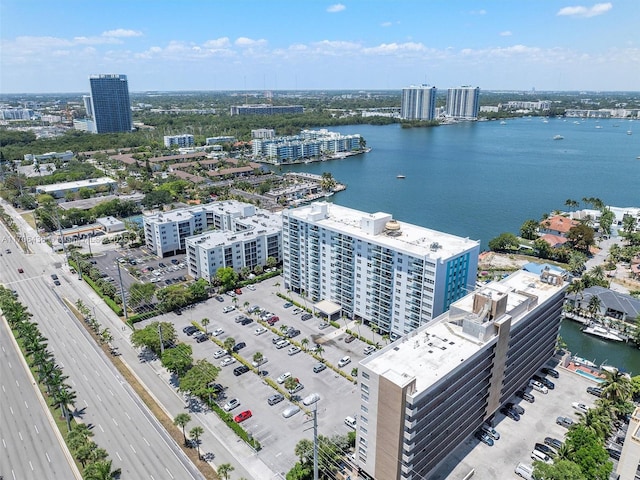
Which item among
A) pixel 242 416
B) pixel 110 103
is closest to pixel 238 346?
pixel 242 416

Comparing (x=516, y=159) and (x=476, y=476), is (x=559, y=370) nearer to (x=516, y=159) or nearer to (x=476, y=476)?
(x=476, y=476)

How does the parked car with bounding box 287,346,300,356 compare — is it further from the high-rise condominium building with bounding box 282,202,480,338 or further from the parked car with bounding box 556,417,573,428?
the parked car with bounding box 556,417,573,428

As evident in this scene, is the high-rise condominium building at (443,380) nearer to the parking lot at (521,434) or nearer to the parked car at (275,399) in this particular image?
the parking lot at (521,434)

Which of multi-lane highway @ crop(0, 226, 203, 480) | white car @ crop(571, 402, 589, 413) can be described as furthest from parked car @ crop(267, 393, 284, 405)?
white car @ crop(571, 402, 589, 413)

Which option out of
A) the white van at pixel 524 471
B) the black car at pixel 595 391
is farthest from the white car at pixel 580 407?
the white van at pixel 524 471

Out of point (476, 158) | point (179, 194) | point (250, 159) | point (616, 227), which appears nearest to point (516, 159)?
point (476, 158)

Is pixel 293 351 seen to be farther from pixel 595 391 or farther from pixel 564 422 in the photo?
pixel 595 391

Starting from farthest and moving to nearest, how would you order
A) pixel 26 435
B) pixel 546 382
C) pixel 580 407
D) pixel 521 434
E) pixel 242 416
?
pixel 546 382 → pixel 580 407 → pixel 242 416 → pixel 521 434 → pixel 26 435
